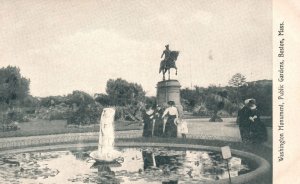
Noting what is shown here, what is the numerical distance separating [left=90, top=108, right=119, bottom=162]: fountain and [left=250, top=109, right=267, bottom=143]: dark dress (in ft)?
8.37

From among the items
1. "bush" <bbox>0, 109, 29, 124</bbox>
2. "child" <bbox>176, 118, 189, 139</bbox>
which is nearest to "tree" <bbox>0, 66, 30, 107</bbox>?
"bush" <bbox>0, 109, 29, 124</bbox>

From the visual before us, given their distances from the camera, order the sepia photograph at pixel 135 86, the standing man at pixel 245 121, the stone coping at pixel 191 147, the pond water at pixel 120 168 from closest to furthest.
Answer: the stone coping at pixel 191 147
the pond water at pixel 120 168
the sepia photograph at pixel 135 86
the standing man at pixel 245 121

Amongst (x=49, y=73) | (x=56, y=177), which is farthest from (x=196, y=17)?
(x=56, y=177)

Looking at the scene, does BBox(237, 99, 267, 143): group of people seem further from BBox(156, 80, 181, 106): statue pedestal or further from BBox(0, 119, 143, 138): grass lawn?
BBox(0, 119, 143, 138): grass lawn

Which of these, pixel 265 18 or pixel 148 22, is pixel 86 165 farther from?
pixel 265 18

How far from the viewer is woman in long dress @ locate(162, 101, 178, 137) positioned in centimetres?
921

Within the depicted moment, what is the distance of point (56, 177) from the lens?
7.81 meters

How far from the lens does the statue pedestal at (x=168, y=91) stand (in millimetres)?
8782

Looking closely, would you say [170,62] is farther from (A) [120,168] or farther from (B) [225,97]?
(A) [120,168]

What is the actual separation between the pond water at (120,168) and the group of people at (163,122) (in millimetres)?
501

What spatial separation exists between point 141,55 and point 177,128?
5.59ft

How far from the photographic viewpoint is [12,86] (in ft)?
27.5

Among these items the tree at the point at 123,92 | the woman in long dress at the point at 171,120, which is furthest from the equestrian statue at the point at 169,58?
the woman in long dress at the point at 171,120

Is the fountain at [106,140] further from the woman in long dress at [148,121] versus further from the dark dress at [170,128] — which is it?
the dark dress at [170,128]
